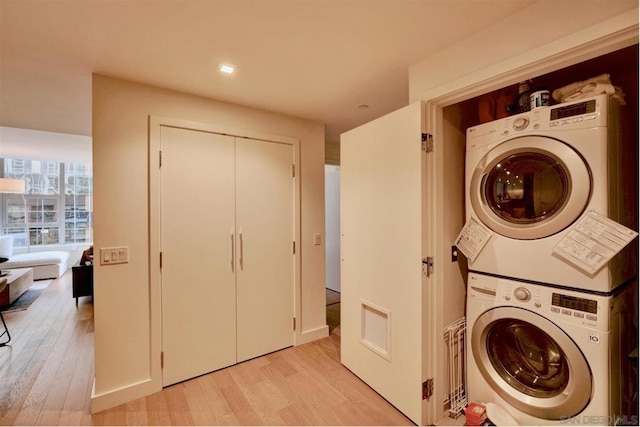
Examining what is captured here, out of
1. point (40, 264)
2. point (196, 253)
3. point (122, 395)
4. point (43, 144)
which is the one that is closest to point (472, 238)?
point (196, 253)

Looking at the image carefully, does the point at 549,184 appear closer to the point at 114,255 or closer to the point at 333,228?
the point at 114,255

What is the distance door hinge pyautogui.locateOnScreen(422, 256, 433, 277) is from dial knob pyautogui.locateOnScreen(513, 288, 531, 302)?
0.43 metres

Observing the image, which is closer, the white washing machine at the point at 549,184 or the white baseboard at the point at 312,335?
the white washing machine at the point at 549,184

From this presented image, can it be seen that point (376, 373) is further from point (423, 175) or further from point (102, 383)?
point (102, 383)

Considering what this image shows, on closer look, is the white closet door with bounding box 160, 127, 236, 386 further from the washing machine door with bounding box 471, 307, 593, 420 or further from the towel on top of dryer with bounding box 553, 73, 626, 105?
the towel on top of dryer with bounding box 553, 73, 626, 105

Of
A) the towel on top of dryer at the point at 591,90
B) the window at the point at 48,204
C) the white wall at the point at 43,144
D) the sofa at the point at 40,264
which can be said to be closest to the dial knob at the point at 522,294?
the towel on top of dryer at the point at 591,90

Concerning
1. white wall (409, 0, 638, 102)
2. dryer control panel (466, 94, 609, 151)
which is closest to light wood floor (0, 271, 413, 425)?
dryer control panel (466, 94, 609, 151)

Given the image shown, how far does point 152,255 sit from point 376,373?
5.95ft

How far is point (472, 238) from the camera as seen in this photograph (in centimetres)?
169

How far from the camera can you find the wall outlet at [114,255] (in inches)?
74.7

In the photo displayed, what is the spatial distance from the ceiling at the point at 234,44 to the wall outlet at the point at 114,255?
117cm

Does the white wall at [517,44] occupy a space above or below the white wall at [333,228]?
above

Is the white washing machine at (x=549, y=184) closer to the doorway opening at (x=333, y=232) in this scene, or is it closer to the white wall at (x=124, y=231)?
the white wall at (x=124, y=231)

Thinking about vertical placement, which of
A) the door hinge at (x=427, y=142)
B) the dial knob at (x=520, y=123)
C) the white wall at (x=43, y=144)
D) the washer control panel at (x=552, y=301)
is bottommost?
the washer control panel at (x=552, y=301)
